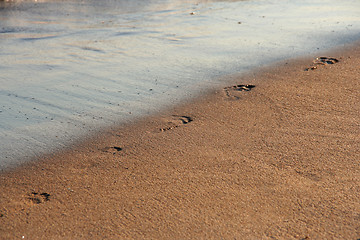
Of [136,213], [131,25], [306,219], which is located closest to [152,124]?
[136,213]

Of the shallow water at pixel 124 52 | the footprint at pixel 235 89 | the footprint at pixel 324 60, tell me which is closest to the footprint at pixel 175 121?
the shallow water at pixel 124 52

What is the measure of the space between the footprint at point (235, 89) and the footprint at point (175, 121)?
2.27 feet

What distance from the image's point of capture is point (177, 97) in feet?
13.5

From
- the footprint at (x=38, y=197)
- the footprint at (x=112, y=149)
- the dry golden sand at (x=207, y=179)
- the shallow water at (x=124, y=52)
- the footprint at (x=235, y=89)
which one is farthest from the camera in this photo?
the footprint at (x=235, y=89)

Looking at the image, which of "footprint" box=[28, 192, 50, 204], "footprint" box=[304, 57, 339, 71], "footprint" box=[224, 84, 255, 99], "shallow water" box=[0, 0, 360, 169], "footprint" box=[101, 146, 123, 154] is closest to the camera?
"footprint" box=[28, 192, 50, 204]

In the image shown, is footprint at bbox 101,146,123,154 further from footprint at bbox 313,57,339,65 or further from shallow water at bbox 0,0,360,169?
footprint at bbox 313,57,339,65

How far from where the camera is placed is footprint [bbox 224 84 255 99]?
163 inches

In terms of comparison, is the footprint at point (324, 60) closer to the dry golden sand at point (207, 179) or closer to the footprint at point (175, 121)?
the dry golden sand at point (207, 179)

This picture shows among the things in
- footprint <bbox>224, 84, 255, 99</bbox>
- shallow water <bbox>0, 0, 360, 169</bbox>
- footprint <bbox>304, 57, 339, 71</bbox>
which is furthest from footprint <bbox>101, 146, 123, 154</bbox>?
footprint <bbox>304, 57, 339, 71</bbox>

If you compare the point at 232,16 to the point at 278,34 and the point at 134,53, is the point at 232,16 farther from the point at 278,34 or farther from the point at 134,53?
the point at 134,53

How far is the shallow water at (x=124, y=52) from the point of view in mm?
3734

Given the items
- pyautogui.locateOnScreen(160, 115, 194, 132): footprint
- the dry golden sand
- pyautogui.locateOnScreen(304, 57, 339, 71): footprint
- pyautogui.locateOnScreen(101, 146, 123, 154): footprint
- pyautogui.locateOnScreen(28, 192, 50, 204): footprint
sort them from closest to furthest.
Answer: the dry golden sand
pyautogui.locateOnScreen(28, 192, 50, 204): footprint
pyautogui.locateOnScreen(101, 146, 123, 154): footprint
pyautogui.locateOnScreen(160, 115, 194, 132): footprint
pyautogui.locateOnScreen(304, 57, 339, 71): footprint

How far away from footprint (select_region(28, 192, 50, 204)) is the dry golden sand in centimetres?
1

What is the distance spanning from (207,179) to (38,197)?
3.75 feet
